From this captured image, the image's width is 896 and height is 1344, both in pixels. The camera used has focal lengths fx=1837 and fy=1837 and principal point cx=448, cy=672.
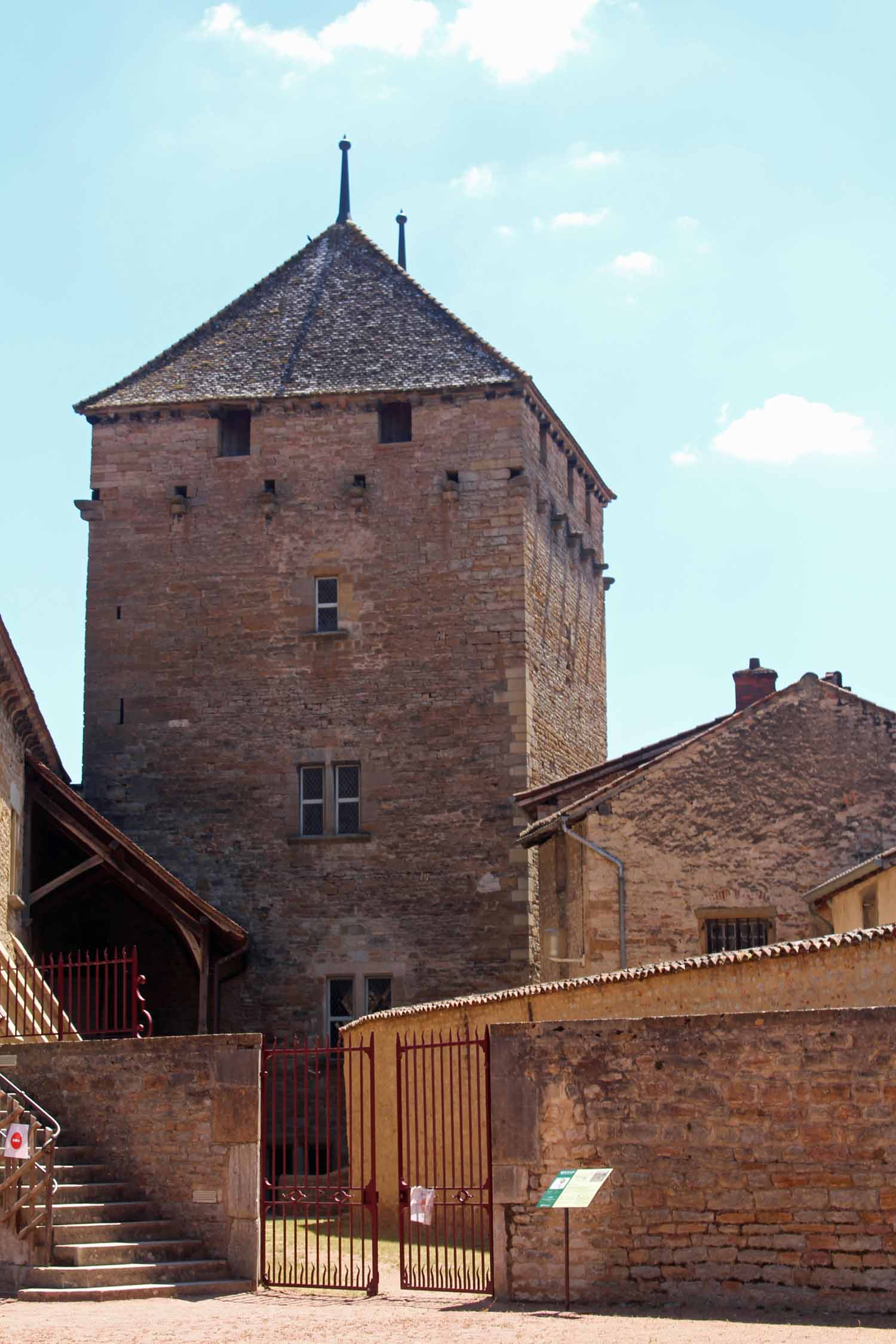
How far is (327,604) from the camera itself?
2552 centimetres

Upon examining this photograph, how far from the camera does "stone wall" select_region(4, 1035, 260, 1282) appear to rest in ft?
43.3

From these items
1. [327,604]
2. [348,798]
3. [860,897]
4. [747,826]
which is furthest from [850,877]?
[327,604]

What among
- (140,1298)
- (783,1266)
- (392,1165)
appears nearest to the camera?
(783,1266)

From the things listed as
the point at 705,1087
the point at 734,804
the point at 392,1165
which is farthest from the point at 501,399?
the point at 705,1087

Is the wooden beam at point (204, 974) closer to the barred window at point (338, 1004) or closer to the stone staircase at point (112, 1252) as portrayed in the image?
the barred window at point (338, 1004)

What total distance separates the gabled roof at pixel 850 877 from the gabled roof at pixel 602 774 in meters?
3.35

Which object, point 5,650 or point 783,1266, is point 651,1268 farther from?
point 5,650

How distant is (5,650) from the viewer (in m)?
18.6

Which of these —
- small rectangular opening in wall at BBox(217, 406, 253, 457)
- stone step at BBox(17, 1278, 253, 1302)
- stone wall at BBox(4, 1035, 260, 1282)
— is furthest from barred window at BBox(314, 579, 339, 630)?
stone step at BBox(17, 1278, 253, 1302)

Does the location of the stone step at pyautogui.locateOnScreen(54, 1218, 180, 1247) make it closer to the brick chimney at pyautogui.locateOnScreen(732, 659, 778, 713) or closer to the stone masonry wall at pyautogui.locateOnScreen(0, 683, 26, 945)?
the stone masonry wall at pyautogui.locateOnScreen(0, 683, 26, 945)

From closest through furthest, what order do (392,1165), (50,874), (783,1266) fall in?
(783,1266) < (392,1165) < (50,874)

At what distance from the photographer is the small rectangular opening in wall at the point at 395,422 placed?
26.0 m

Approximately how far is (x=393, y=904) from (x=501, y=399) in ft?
23.3

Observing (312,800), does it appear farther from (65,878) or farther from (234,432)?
(234,432)
